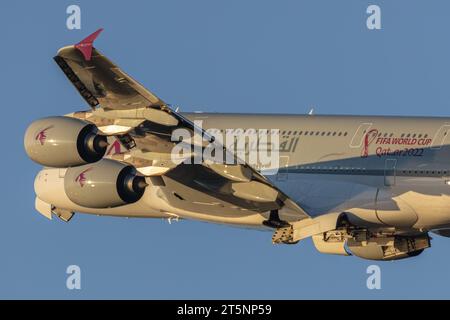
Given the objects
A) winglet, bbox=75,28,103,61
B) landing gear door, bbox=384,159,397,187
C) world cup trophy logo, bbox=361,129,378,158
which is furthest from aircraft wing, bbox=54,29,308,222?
world cup trophy logo, bbox=361,129,378,158

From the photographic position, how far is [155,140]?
164 ft

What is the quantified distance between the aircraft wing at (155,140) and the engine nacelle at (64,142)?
1.68ft

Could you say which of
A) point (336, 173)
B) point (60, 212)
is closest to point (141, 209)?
point (60, 212)

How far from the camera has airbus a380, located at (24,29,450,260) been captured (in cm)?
4894

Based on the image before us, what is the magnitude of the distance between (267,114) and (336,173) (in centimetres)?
385

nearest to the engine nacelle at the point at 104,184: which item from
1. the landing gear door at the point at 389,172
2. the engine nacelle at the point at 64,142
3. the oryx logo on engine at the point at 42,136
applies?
the engine nacelle at the point at 64,142

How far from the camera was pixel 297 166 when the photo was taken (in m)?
56.8

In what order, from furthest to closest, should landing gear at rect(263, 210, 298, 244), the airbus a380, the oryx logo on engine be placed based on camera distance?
landing gear at rect(263, 210, 298, 244)
the oryx logo on engine
the airbus a380

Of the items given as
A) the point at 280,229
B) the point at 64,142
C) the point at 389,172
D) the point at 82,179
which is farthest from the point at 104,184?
the point at 389,172

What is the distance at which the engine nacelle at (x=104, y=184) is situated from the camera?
2061 inches

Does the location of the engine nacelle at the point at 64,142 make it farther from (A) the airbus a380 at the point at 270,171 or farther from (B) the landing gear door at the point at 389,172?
(B) the landing gear door at the point at 389,172

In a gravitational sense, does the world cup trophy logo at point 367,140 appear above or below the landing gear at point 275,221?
above

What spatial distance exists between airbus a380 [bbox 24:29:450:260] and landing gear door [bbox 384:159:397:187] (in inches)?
1.3

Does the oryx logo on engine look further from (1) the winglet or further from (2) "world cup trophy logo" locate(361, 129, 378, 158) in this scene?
(2) "world cup trophy logo" locate(361, 129, 378, 158)
